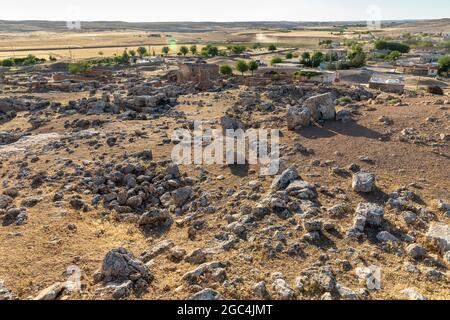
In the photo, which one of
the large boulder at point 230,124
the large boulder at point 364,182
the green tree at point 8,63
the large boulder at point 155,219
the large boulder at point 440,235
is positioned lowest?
the large boulder at point 155,219

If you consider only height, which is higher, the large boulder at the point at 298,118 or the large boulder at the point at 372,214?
the large boulder at the point at 298,118

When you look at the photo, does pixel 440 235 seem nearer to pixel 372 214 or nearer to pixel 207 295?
pixel 372 214

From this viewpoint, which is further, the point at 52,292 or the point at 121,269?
the point at 121,269

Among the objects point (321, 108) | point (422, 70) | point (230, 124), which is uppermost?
point (321, 108)

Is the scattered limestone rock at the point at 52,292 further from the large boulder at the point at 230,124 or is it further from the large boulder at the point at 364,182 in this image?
the large boulder at the point at 230,124

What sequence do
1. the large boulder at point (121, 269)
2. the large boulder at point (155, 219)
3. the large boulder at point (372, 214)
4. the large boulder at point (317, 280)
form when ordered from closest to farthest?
the large boulder at point (317, 280)
the large boulder at point (121, 269)
the large boulder at point (372, 214)
the large boulder at point (155, 219)

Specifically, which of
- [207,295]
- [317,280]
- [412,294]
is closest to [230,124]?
[317,280]

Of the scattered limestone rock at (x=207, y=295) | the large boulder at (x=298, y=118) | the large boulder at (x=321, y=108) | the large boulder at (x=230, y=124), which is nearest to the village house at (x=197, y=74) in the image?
the large boulder at (x=230, y=124)
